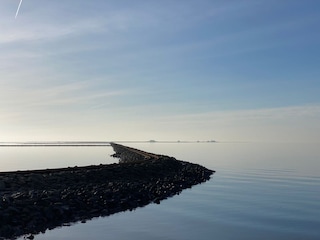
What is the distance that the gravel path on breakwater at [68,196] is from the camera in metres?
13.2

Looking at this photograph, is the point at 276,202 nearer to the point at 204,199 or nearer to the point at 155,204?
the point at 204,199

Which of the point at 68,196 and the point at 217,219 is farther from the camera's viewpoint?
the point at 68,196

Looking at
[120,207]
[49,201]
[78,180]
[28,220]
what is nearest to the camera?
[28,220]

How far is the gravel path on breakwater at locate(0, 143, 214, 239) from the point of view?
43.5 ft

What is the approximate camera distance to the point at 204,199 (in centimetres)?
2098

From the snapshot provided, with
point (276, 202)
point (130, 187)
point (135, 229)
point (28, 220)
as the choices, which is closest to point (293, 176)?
point (276, 202)

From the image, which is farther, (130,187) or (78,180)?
(78,180)

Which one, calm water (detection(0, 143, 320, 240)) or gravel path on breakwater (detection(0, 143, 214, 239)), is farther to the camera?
gravel path on breakwater (detection(0, 143, 214, 239))

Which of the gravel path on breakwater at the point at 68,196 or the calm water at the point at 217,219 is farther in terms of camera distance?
the gravel path on breakwater at the point at 68,196

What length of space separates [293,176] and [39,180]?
2344 centimetres

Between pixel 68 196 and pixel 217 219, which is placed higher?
pixel 68 196

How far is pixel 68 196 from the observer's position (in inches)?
→ 644

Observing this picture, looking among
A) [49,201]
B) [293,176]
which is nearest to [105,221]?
[49,201]

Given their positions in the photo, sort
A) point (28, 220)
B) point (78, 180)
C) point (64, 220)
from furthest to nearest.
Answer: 1. point (78, 180)
2. point (64, 220)
3. point (28, 220)
